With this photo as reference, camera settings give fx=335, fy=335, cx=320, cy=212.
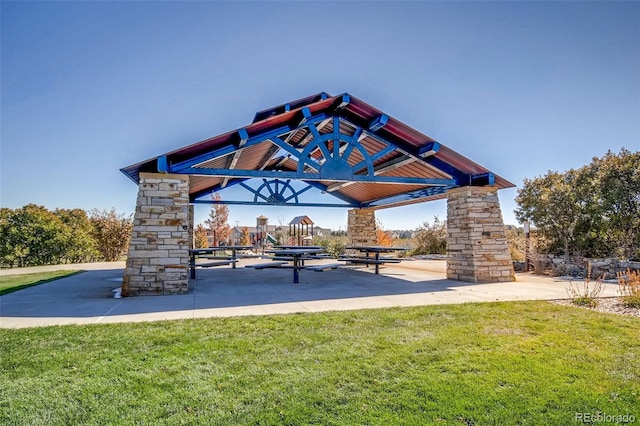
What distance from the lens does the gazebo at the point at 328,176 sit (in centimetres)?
694

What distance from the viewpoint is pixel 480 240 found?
8625mm

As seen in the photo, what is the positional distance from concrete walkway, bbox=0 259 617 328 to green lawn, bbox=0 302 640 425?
0.81 meters

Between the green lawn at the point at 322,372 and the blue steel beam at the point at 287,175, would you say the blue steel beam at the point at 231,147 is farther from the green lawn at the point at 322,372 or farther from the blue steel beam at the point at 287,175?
the green lawn at the point at 322,372

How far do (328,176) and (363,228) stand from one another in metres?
7.53

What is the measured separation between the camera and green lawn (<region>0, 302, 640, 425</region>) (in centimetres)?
232

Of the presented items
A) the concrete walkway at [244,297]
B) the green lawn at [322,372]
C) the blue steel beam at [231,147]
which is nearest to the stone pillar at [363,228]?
the concrete walkway at [244,297]

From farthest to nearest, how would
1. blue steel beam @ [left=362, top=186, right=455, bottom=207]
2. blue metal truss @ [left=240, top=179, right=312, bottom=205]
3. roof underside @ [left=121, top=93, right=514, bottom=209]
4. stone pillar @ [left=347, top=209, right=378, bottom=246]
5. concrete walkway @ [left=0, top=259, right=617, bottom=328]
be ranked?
1. stone pillar @ [left=347, top=209, right=378, bottom=246]
2. blue metal truss @ [left=240, top=179, right=312, bottom=205]
3. blue steel beam @ [left=362, top=186, right=455, bottom=207]
4. roof underside @ [left=121, top=93, right=514, bottom=209]
5. concrete walkway @ [left=0, top=259, right=617, bottom=328]

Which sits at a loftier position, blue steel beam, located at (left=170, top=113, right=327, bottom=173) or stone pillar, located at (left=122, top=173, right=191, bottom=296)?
blue steel beam, located at (left=170, top=113, right=327, bottom=173)

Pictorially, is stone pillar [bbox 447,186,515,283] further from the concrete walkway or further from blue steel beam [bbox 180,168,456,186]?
blue steel beam [bbox 180,168,456,186]

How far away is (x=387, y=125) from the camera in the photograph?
848 cm

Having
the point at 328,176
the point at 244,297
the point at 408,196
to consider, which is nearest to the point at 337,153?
the point at 328,176

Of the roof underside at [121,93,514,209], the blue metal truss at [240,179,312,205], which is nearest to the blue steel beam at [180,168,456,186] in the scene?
the roof underside at [121,93,514,209]

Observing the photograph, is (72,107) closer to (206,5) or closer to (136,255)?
(206,5)

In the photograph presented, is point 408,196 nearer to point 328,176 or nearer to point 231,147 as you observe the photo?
point 328,176
